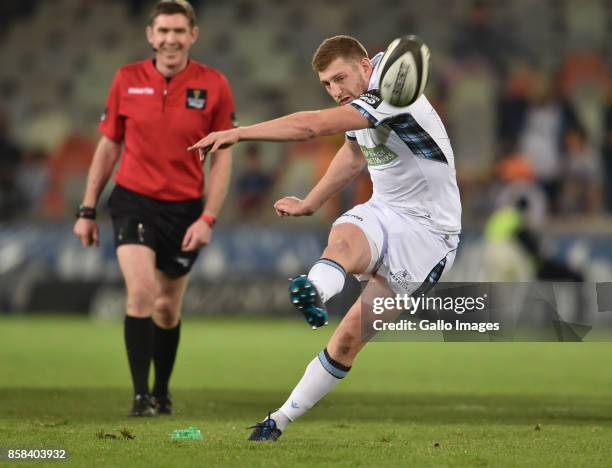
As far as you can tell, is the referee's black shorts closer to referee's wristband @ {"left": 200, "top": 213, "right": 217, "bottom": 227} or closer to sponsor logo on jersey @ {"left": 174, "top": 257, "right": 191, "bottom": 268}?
sponsor logo on jersey @ {"left": 174, "top": 257, "right": 191, "bottom": 268}

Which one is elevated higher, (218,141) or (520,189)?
(218,141)

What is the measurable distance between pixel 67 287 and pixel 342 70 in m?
13.1

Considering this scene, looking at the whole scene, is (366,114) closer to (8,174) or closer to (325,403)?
(325,403)

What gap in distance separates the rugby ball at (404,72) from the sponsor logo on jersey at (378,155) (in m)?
0.53

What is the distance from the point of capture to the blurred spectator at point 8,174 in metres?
19.5

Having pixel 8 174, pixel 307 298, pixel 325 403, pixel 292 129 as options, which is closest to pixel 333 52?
pixel 292 129

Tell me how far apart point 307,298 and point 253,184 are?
1418 centimetres

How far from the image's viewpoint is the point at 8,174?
2000 cm

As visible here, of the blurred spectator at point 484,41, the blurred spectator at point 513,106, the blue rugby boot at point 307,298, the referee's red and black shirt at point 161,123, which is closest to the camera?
the blue rugby boot at point 307,298

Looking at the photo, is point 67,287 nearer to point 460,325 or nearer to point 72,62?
point 72,62

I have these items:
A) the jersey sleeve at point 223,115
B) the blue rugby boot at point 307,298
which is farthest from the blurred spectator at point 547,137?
the blue rugby boot at point 307,298

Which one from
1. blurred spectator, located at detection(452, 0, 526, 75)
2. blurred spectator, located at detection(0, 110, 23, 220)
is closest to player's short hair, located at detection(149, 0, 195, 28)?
blurred spectator, located at detection(0, 110, 23, 220)

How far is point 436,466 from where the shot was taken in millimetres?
5117

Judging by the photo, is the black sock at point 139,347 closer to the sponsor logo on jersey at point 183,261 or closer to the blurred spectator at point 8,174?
the sponsor logo on jersey at point 183,261
